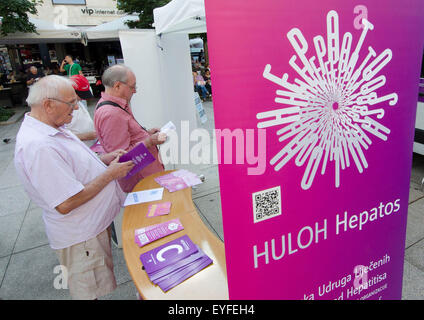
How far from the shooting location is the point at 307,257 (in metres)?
1.07

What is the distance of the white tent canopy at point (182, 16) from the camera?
9.33ft

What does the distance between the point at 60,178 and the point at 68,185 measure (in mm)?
56

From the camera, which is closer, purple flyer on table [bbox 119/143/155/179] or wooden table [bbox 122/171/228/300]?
wooden table [bbox 122/171/228/300]

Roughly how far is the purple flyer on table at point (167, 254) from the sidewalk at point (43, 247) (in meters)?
1.06

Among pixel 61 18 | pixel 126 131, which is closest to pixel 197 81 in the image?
pixel 126 131

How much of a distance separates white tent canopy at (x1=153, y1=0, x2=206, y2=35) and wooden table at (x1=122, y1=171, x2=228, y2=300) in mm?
1851

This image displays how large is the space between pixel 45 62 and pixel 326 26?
1836cm

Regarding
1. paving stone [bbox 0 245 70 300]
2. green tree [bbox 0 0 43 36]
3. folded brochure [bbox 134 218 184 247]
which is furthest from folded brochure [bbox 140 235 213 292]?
green tree [bbox 0 0 43 36]

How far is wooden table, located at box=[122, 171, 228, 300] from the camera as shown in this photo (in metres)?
1.33

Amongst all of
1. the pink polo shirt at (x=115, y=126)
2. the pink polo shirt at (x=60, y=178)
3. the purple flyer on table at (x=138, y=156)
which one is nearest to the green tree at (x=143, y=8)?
the pink polo shirt at (x=115, y=126)

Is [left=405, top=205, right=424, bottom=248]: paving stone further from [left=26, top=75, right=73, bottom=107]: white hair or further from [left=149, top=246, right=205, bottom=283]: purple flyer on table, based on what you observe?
[left=26, top=75, right=73, bottom=107]: white hair

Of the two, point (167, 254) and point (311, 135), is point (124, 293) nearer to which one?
point (167, 254)

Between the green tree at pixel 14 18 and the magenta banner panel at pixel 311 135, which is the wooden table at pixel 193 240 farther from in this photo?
the green tree at pixel 14 18
